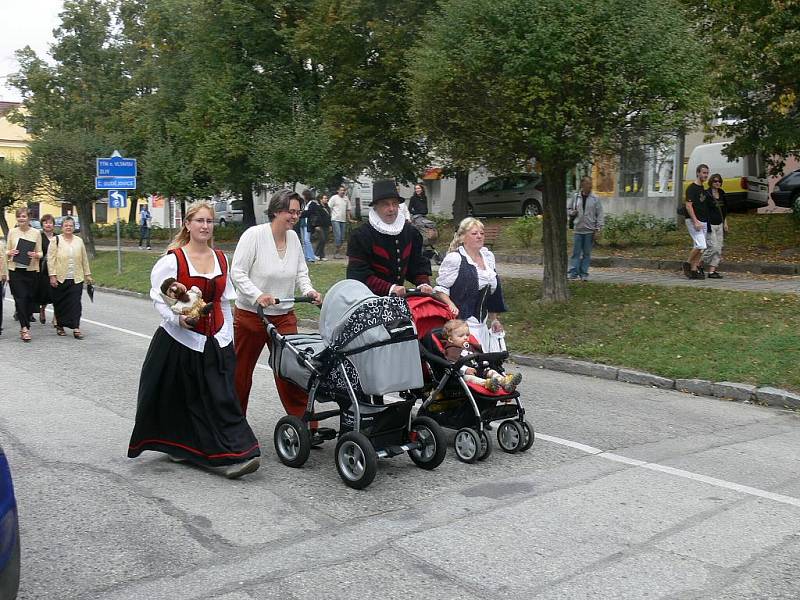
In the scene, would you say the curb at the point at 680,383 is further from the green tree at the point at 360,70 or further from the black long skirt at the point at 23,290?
the green tree at the point at 360,70

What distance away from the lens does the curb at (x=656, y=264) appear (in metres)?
16.2

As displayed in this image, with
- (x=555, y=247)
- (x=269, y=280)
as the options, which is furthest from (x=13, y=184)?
(x=269, y=280)

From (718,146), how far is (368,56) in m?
11.0

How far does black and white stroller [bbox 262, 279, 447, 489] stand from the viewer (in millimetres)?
6051

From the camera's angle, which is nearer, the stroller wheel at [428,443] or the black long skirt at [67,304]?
the stroller wheel at [428,443]

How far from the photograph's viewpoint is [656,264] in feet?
58.7

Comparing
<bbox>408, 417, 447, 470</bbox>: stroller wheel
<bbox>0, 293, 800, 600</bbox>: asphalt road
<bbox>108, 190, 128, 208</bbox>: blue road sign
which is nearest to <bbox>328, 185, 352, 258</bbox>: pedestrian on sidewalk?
<bbox>108, 190, 128, 208</bbox>: blue road sign

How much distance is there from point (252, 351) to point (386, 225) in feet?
4.92

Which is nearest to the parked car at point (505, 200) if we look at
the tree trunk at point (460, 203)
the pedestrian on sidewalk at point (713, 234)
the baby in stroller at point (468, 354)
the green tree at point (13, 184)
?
the tree trunk at point (460, 203)

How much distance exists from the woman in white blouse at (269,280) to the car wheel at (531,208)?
77.9ft

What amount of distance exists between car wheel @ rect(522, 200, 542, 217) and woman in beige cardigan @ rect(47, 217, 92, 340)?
1849 centimetres

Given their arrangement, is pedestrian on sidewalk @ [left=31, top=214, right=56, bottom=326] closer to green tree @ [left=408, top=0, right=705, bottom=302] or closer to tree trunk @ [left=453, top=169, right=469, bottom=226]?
green tree @ [left=408, top=0, right=705, bottom=302]

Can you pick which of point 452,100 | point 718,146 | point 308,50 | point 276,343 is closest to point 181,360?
point 276,343

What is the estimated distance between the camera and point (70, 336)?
1443 cm
